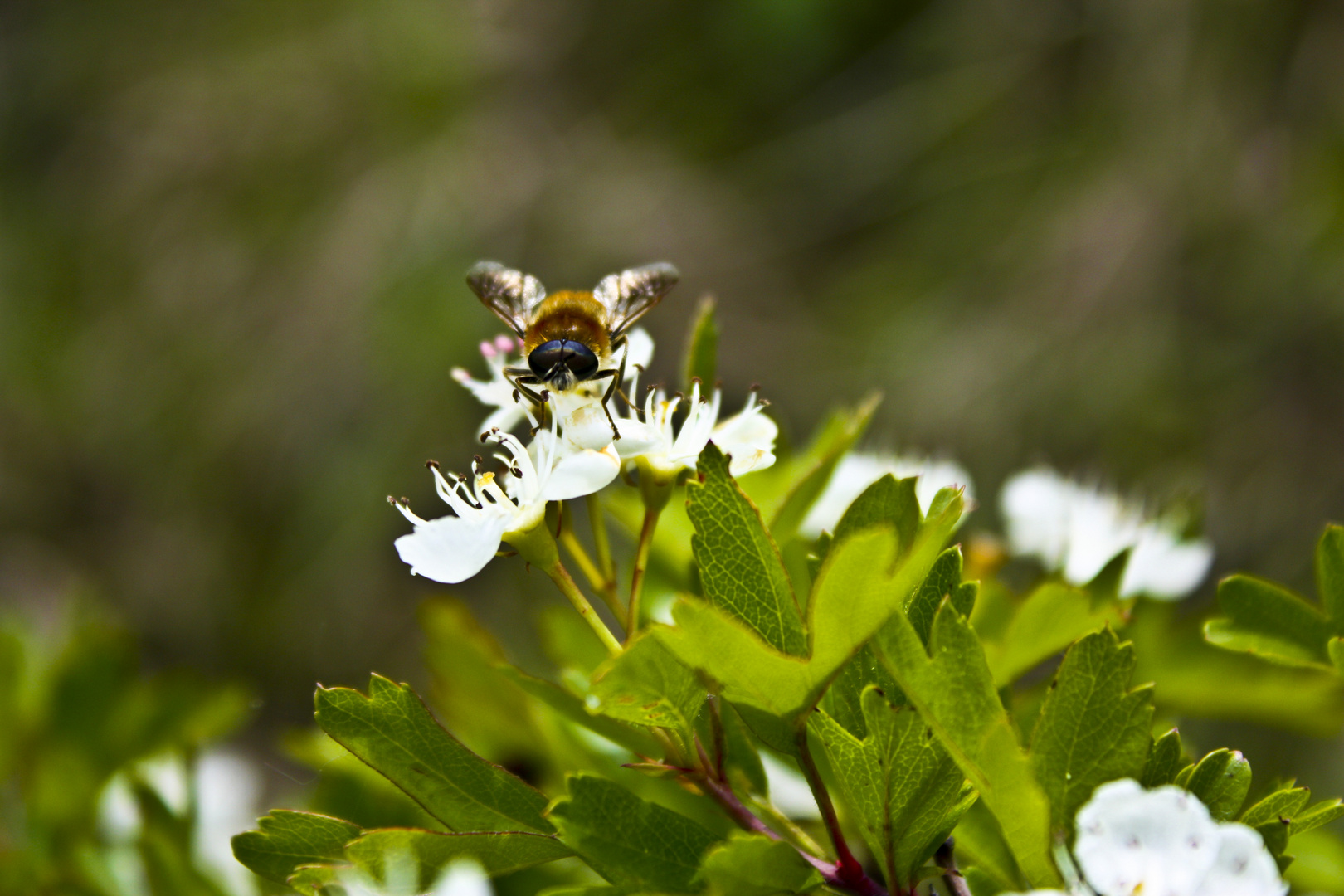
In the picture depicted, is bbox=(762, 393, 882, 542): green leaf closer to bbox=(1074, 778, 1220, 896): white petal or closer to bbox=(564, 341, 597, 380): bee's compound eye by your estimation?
bbox=(564, 341, 597, 380): bee's compound eye

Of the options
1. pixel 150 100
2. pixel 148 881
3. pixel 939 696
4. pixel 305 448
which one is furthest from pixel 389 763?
pixel 150 100

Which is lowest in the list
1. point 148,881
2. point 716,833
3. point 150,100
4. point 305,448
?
point 716,833

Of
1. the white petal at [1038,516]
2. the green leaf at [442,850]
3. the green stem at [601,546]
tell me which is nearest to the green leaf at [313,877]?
the green leaf at [442,850]

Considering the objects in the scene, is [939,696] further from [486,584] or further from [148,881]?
[486,584]

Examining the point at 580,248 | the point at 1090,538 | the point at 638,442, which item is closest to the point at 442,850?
the point at 638,442

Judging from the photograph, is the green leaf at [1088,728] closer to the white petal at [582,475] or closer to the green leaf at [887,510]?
the green leaf at [887,510]

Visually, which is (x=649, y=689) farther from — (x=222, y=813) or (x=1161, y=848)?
(x=222, y=813)
